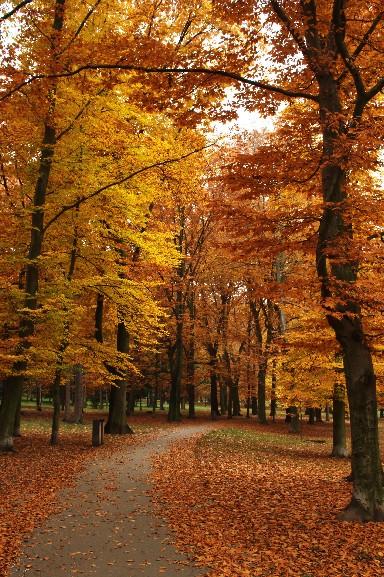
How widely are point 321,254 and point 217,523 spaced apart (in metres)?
4.57

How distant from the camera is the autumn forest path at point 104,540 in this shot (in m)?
5.89

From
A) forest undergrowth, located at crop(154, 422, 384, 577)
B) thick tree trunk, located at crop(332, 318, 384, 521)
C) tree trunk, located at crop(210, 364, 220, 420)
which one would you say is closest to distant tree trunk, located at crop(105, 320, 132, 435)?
forest undergrowth, located at crop(154, 422, 384, 577)

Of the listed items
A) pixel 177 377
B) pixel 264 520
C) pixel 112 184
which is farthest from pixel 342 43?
pixel 177 377

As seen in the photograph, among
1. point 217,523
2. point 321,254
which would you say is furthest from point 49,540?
point 321,254

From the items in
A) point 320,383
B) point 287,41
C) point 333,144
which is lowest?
point 320,383

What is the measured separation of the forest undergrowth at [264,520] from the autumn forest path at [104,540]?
1.14 feet

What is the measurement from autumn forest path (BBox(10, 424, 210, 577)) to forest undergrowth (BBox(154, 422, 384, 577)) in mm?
347

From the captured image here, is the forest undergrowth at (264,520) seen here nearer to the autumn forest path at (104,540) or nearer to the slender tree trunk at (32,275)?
the autumn forest path at (104,540)

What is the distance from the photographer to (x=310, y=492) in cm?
995

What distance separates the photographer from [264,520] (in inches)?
307

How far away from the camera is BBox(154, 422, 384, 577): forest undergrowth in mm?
5996

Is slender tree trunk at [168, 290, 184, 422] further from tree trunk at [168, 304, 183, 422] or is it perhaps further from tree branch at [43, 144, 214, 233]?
tree branch at [43, 144, 214, 233]

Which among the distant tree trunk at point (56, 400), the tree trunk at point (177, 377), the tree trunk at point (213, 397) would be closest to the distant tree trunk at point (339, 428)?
the distant tree trunk at point (56, 400)

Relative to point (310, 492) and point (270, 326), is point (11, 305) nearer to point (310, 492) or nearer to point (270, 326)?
point (310, 492)
